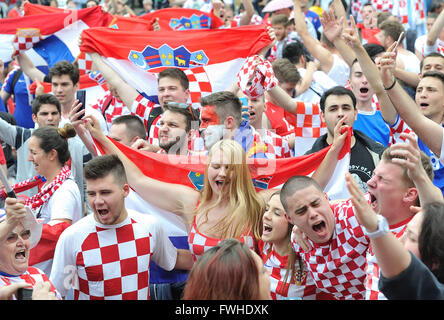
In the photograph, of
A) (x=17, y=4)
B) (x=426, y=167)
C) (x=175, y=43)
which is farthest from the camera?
(x=17, y=4)

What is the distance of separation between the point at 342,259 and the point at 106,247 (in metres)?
1.39

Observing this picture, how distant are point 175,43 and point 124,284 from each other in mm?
3336

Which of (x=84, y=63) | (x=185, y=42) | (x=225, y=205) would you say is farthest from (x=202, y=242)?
(x=84, y=63)

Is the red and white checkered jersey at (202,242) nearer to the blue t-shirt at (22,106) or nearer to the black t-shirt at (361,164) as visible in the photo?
the black t-shirt at (361,164)

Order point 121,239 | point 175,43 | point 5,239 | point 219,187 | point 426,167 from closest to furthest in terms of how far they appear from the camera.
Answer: point 5,239 → point 426,167 → point 121,239 → point 219,187 → point 175,43

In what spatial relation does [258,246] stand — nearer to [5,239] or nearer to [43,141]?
[5,239]

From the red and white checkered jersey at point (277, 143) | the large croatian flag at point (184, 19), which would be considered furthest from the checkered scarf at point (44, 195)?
the large croatian flag at point (184, 19)

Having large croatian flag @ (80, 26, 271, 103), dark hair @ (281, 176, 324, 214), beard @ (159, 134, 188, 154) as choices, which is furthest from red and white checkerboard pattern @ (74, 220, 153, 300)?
large croatian flag @ (80, 26, 271, 103)

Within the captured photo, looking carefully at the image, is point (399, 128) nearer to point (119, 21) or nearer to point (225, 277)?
point (225, 277)

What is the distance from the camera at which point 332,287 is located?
364 cm

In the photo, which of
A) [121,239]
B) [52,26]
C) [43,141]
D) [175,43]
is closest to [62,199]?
[43,141]

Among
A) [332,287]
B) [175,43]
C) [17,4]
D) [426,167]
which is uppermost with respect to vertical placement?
[17,4]

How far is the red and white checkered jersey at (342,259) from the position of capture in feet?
11.6

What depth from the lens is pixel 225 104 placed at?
5.05 metres
